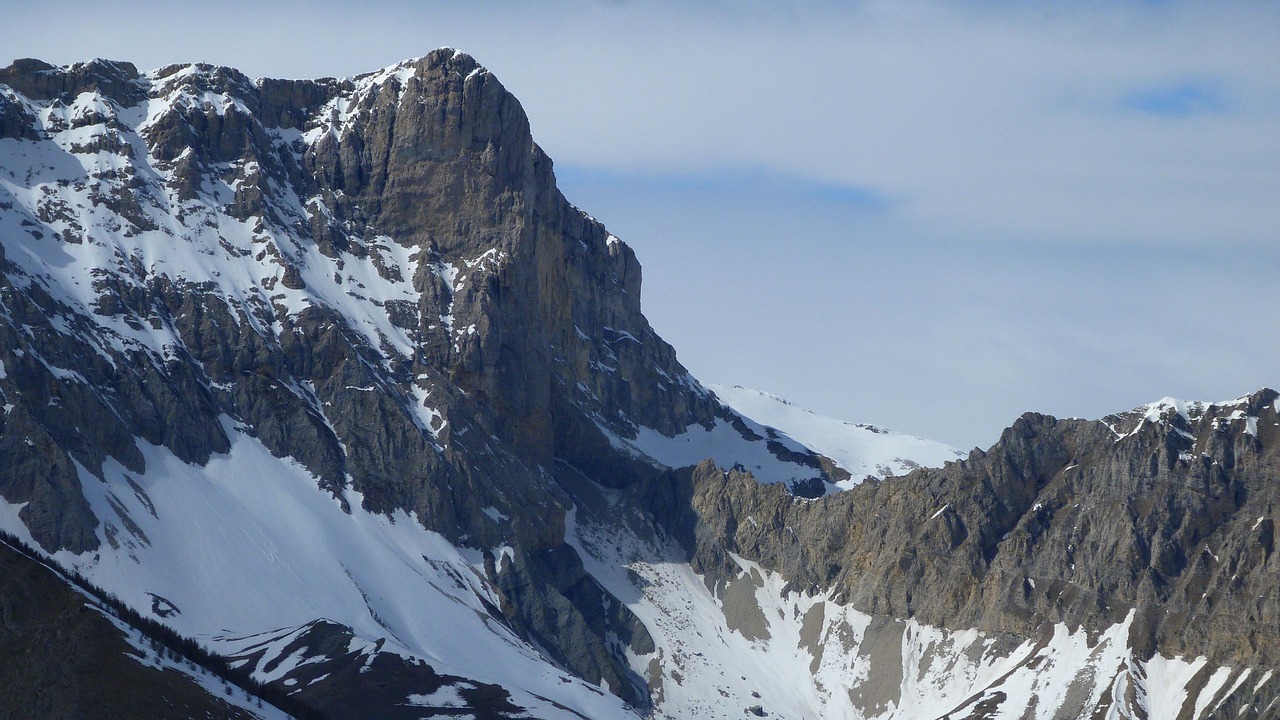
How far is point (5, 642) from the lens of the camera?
131 m

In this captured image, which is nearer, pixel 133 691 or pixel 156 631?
pixel 133 691

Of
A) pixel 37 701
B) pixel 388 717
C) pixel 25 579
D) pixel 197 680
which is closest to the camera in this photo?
pixel 37 701

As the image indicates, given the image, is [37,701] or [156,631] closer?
[37,701]

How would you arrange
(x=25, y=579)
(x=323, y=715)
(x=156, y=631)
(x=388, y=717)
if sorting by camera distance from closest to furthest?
(x=25, y=579) → (x=156, y=631) → (x=323, y=715) → (x=388, y=717)

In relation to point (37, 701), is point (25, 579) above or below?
above

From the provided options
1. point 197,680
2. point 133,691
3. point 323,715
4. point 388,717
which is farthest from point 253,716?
point 388,717

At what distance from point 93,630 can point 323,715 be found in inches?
1869

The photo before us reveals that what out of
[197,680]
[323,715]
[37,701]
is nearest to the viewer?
[37,701]

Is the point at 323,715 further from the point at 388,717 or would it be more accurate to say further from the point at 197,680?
the point at 197,680

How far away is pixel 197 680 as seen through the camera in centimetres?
14575

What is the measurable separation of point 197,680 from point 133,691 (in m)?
12.2

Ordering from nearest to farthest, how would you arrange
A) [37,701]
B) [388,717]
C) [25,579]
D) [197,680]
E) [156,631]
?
[37,701], [25,579], [197,680], [156,631], [388,717]

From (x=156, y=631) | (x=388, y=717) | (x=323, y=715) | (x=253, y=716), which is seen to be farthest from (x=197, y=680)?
(x=388, y=717)

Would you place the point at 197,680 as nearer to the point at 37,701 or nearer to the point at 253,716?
the point at 253,716
